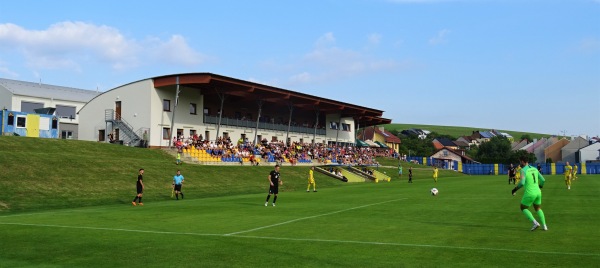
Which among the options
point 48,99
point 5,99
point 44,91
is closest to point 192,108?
point 48,99

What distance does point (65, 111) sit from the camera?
7862 centimetres

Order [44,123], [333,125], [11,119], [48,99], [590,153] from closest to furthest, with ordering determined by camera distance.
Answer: [11,119]
[44,123]
[48,99]
[333,125]
[590,153]

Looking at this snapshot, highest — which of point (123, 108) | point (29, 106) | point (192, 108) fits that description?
point (29, 106)

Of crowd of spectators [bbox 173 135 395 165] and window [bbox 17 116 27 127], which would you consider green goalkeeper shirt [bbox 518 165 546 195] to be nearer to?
crowd of spectators [bbox 173 135 395 165]

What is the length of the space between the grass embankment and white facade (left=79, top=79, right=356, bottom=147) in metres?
5.73

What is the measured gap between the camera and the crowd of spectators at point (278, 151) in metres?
58.2

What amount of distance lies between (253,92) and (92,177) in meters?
32.8

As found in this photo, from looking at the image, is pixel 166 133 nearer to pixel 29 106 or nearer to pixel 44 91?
pixel 29 106

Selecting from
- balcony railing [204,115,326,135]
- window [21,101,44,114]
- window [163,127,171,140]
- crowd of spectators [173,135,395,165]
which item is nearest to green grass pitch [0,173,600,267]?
crowd of spectators [173,135,395,165]

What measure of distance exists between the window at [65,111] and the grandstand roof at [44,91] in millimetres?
1347

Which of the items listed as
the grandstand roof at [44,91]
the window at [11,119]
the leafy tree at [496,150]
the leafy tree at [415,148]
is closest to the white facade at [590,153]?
the leafy tree at [496,150]

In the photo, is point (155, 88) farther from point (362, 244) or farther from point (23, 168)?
point (362, 244)

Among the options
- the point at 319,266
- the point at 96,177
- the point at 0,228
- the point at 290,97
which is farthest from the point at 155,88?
the point at 319,266

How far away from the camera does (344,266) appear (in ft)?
33.5
